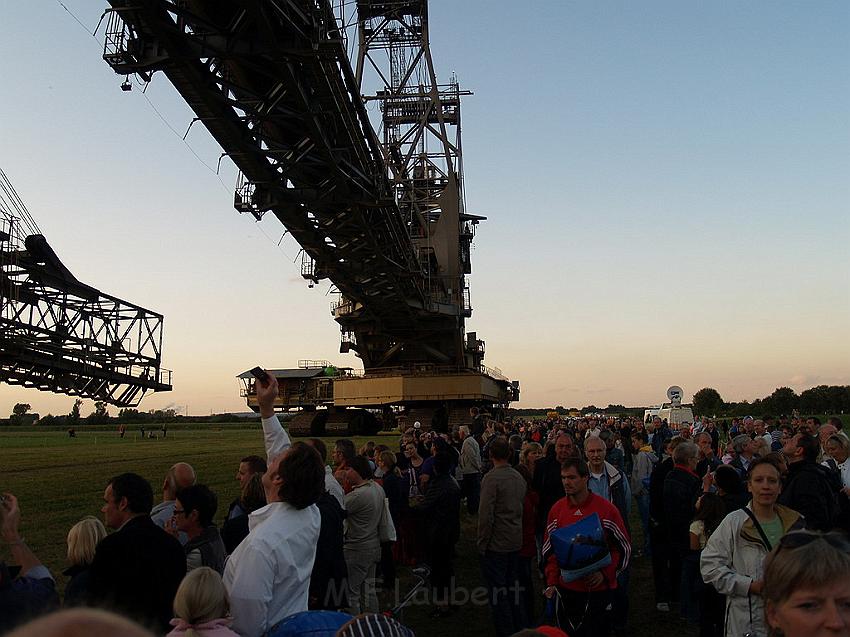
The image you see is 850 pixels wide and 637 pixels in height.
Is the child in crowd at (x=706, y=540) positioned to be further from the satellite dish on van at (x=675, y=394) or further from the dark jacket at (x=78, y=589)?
the satellite dish on van at (x=675, y=394)

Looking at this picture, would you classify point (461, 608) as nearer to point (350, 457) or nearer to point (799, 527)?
point (350, 457)

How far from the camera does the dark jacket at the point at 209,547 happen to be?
4969mm

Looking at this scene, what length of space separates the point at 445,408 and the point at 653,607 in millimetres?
27127

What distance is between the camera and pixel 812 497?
5.75 metres

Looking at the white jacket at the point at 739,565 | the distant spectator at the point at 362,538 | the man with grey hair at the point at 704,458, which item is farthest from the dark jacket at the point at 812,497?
the distant spectator at the point at 362,538

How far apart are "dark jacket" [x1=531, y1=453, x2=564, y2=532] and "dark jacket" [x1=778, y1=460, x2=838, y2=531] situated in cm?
271

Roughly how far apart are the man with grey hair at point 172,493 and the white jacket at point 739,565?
359cm

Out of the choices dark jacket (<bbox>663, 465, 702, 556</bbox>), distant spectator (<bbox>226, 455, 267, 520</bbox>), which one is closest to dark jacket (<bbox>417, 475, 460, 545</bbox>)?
dark jacket (<bbox>663, 465, 702, 556</bbox>)

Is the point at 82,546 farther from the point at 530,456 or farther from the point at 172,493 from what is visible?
the point at 530,456

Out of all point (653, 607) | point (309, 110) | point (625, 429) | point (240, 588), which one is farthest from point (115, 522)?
point (625, 429)

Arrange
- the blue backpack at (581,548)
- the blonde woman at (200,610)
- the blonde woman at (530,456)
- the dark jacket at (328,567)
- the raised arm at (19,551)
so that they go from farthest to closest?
the blonde woman at (530,456)
the dark jacket at (328,567)
the blue backpack at (581,548)
the raised arm at (19,551)
the blonde woman at (200,610)

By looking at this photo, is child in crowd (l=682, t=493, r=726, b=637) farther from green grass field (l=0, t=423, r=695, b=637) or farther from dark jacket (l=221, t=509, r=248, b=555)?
dark jacket (l=221, t=509, r=248, b=555)

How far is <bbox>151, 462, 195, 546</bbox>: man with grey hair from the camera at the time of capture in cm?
557

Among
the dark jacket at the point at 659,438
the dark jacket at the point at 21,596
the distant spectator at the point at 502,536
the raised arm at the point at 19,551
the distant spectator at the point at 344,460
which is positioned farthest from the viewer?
the dark jacket at the point at 659,438
